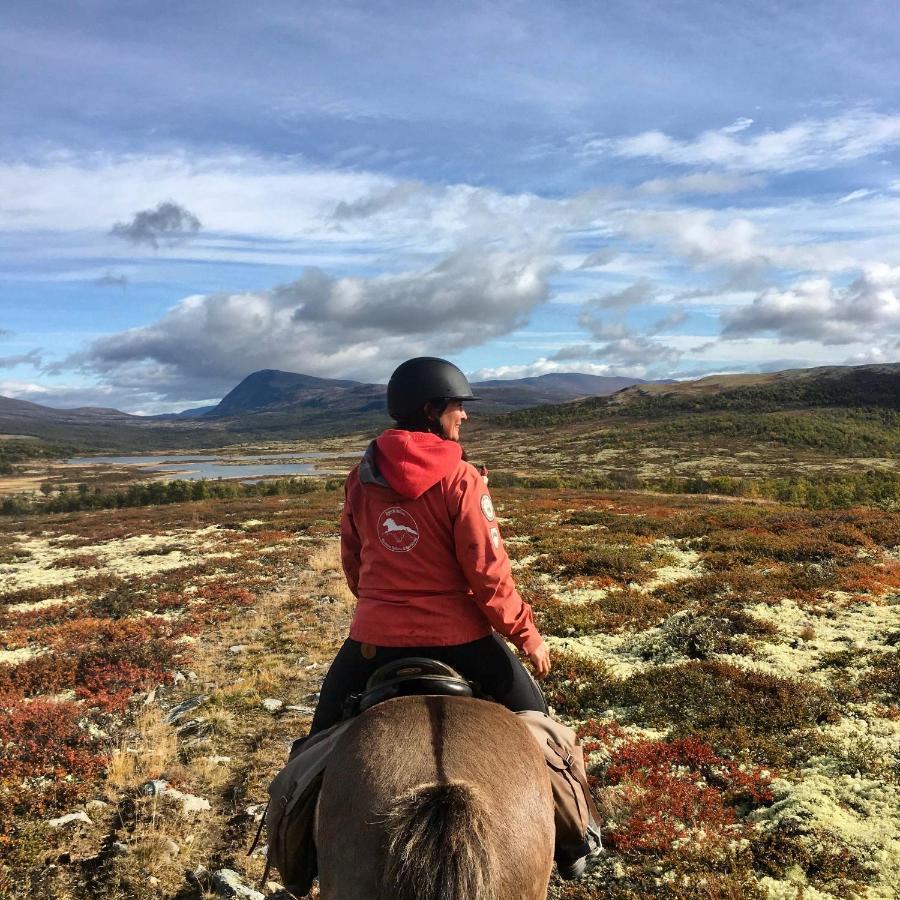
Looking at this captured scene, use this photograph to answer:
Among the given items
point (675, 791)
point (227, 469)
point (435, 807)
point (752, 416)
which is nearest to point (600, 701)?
point (675, 791)

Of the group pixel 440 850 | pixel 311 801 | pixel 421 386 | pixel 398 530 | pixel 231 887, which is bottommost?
pixel 231 887

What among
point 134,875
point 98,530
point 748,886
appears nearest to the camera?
point 748,886

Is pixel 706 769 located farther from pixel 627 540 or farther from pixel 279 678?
pixel 627 540

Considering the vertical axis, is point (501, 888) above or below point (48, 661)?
above

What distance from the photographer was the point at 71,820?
19.4ft

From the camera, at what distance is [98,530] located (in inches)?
1216

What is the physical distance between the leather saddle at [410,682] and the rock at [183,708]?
21.3 feet

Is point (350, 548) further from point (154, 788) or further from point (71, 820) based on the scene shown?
point (71, 820)

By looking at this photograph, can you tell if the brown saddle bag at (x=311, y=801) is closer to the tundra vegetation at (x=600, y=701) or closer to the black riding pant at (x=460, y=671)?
the black riding pant at (x=460, y=671)

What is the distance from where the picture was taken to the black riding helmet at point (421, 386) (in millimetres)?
4195

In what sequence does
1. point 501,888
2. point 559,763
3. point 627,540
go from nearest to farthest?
point 501,888, point 559,763, point 627,540

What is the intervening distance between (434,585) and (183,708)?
7.22 m

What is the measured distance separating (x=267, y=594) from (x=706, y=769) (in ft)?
39.5

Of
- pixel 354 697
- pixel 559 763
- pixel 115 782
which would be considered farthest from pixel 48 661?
pixel 559 763
